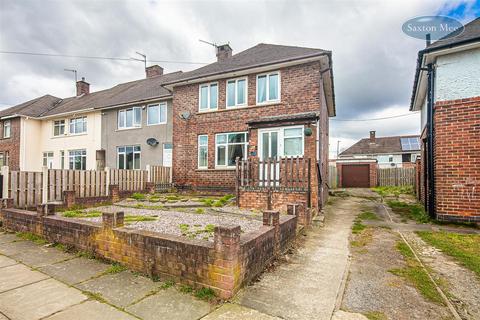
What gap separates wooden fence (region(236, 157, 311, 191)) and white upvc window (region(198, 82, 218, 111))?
5388 mm

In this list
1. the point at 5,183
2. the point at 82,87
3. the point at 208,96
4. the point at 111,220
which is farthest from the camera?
the point at 82,87

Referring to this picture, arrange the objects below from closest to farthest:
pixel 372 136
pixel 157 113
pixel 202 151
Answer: pixel 202 151 < pixel 157 113 < pixel 372 136

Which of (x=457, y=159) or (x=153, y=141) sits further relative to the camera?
(x=153, y=141)

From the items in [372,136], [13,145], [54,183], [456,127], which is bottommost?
[54,183]

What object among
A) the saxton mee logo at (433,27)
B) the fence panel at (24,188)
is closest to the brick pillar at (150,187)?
the fence panel at (24,188)

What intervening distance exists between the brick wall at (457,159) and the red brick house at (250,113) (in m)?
3.45

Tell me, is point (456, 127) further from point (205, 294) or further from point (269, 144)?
point (205, 294)

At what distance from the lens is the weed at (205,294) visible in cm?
312

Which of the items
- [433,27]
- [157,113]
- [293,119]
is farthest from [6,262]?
[433,27]

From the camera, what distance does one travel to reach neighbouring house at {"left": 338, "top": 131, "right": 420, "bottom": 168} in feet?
115

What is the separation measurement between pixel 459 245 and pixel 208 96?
36.7 ft

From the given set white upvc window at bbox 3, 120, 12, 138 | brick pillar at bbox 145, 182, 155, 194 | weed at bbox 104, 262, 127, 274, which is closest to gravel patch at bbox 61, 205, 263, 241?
weed at bbox 104, 262, 127, 274

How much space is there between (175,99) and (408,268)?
42.4 ft

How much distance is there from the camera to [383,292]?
3.32 m
